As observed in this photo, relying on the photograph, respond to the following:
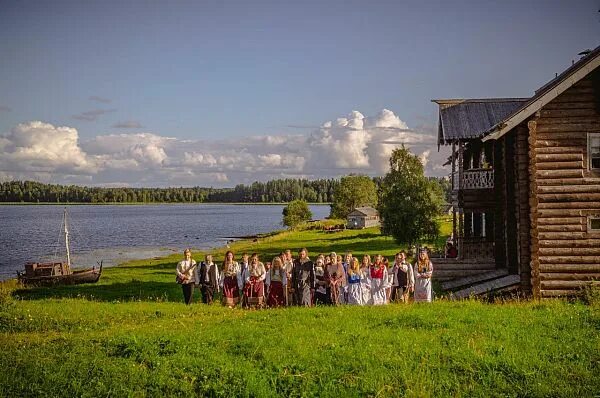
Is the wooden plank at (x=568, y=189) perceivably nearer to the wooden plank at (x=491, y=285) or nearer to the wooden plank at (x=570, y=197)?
the wooden plank at (x=570, y=197)

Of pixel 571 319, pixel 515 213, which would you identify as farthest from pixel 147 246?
pixel 571 319

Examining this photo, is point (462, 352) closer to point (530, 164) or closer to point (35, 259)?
point (530, 164)

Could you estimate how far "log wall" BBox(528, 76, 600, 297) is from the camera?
1947cm

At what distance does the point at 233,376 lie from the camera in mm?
11398

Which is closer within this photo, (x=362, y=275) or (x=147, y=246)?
(x=362, y=275)

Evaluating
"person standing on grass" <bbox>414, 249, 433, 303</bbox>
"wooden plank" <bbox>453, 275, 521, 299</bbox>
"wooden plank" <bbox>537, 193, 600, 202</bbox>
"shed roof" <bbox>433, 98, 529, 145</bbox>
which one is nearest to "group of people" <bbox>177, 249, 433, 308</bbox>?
"person standing on grass" <bbox>414, 249, 433, 303</bbox>

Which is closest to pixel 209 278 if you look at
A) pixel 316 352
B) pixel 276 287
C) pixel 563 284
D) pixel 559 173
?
pixel 276 287

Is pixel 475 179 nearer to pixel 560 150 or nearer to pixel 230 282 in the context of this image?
pixel 560 150

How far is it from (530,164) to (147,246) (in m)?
61.4

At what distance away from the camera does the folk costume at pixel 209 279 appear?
2027cm

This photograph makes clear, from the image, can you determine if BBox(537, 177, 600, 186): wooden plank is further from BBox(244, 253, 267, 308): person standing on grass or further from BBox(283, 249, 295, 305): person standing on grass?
BBox(244, 253, 267, 308): person standing on grass

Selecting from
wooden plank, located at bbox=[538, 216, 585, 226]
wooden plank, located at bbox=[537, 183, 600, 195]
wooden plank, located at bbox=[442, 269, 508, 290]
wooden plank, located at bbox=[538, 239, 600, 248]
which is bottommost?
wooden plank, located at bbox=[442, 269, 508, 290]

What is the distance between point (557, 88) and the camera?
19328mm

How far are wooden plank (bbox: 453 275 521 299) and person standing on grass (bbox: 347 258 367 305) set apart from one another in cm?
428
